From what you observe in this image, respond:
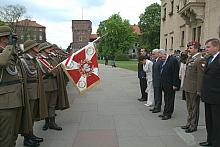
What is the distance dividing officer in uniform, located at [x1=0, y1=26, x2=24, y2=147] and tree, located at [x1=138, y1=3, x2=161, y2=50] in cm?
7171

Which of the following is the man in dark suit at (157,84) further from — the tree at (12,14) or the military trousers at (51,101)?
the tree at (12,14)

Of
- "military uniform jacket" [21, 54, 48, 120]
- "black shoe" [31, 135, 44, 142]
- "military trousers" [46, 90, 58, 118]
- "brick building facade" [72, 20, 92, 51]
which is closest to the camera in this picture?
"military uniform jacket" [21, 54, 48, 120]

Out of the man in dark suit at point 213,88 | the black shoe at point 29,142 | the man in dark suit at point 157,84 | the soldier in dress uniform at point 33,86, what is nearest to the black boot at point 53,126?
the soldier in dress uniform at point 33,86

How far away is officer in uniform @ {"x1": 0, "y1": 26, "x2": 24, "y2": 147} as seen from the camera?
15.6 ft

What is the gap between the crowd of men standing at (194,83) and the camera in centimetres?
554

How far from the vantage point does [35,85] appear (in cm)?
606

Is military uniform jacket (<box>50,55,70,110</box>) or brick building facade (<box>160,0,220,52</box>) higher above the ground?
brick building facade (<box>160,0,220,52</box>)

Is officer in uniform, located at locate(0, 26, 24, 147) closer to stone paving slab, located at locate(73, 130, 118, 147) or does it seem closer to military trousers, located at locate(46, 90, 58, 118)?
stone paving slab, located at locate(73, 130, 118, 147)

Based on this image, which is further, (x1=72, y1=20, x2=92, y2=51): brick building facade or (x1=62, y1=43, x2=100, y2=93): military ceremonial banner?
(x1=72, y1=20, x2=92, y2=51): brick building facade

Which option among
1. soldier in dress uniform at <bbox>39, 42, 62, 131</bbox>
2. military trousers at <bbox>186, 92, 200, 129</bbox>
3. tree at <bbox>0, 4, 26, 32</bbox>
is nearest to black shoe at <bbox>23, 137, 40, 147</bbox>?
soldier in dress uniform at <bbox>39, 42, 62, 131</bbox>

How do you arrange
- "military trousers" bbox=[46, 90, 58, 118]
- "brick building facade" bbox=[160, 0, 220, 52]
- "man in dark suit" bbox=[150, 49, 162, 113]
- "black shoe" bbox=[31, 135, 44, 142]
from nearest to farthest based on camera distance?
"black shoe" bbox=[31, 135, 44, 142]
"military trousers" bbox=[46, 90, 58, 118]
"man in dark suit" bbox=[150, 49, 162, 113]
"brick building facade" bbox=[160, 0, 220, 52]

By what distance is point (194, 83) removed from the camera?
6914 mm

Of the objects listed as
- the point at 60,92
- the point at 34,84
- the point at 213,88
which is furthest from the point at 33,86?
the point at 213,88

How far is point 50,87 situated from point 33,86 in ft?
4.02
